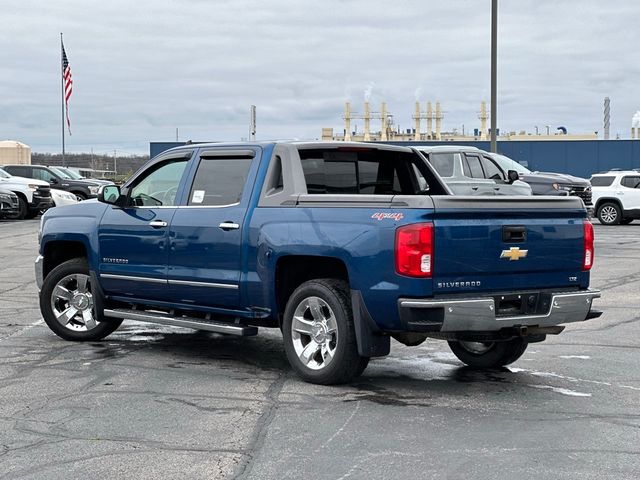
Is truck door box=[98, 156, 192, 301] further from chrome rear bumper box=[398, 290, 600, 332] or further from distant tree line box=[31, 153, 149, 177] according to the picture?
distant tree line box=[31, 153, 149, 177]

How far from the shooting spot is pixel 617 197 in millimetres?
32000

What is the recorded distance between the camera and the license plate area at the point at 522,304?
298 inches

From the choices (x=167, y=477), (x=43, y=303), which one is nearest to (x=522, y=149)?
(x=43, y=303)

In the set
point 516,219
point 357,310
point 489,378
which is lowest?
point 489,378

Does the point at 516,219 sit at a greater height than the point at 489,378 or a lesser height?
greater

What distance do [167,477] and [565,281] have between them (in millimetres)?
3802

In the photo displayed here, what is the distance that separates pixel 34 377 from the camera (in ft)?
27.1

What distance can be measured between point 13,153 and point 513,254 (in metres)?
70.8

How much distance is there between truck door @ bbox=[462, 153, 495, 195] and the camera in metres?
22.9

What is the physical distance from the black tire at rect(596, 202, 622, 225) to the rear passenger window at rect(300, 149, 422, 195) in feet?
79.1

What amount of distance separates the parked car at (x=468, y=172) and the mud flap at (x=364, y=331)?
600 inches

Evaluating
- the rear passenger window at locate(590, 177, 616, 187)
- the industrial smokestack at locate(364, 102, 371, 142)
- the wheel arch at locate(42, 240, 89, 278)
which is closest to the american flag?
the rear passenger window at locate(590, 177, 616, 187)

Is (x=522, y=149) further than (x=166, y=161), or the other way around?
(x=522, y=149)

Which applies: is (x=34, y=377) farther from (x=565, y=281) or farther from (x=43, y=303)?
(x=565, y=281)
